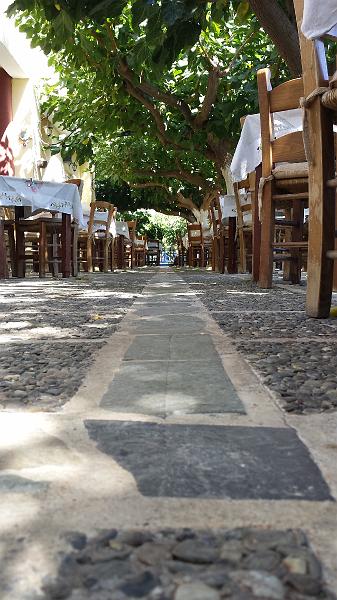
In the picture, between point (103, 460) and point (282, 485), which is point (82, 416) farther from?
point (282, 485)

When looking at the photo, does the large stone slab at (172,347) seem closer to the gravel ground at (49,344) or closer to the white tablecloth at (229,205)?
the gravel ground at (49,344)

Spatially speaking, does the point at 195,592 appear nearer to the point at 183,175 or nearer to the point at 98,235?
the point at 98,235

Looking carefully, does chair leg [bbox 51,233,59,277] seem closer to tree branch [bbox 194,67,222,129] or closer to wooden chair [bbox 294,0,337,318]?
tree branch [bbox 194,67,222,129]

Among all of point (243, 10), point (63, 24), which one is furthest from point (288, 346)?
point (243, 10)

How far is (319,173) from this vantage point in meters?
2.34

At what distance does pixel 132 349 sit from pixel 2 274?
5.17 meters

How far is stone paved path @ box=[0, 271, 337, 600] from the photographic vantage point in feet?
1.56

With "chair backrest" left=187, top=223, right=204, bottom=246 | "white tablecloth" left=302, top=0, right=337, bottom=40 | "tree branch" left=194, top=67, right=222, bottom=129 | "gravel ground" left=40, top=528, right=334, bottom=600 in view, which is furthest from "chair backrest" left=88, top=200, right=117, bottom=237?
"gravel ground" left=40, top=528, right=334, bottom=600

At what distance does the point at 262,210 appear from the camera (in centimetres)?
420

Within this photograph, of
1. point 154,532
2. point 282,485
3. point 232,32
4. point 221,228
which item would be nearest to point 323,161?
point 282,485

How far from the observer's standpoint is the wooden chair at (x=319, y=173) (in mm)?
2299

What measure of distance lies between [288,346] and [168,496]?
111 centimetres

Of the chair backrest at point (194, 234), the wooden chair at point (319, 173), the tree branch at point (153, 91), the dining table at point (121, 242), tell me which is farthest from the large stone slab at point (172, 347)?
the chair backrest at point (194, 234)

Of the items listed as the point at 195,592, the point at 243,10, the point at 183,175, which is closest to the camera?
the point at 195,592
